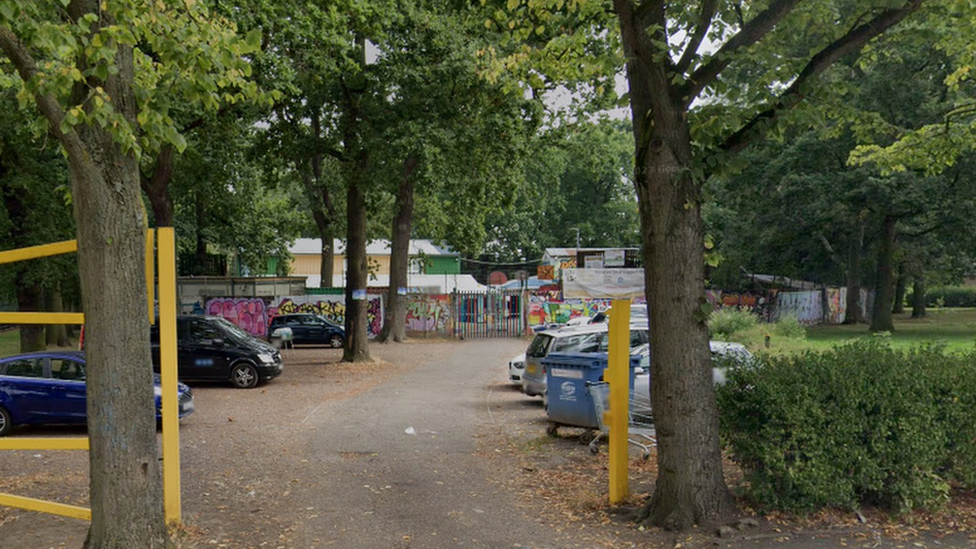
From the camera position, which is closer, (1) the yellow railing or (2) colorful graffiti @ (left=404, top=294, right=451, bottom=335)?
(1) the yellow railing

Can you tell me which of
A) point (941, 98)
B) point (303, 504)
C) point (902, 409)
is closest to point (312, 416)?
point (303, 504)

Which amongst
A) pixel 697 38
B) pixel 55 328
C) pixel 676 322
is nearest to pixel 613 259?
pixel 55 328

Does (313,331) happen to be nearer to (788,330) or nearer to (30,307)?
(30,307)

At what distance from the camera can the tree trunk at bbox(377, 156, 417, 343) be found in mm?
31562

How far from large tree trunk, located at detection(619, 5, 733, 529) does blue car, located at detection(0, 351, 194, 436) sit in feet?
28.0

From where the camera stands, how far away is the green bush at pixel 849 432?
661 centimetres

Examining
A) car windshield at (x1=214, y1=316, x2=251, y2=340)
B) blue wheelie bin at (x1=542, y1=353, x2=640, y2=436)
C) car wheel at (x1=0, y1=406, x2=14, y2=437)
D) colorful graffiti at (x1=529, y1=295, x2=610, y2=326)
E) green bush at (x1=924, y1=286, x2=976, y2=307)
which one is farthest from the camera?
green bush at (x1=924, y1=286, x2=976, y2=307)

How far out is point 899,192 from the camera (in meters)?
31.9

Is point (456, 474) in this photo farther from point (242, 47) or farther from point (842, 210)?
point (842, 210)

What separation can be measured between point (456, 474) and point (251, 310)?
28.9 metres

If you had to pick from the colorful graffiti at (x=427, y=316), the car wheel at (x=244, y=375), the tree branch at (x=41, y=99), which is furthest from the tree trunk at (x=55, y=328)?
the tree branch at (x=41, y=99)

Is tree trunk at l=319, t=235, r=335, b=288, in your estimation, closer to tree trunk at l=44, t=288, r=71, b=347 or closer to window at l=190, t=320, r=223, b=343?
tree trunk at l=44, t=288, r=71, b=347

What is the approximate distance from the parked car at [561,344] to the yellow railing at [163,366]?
8.57 metres

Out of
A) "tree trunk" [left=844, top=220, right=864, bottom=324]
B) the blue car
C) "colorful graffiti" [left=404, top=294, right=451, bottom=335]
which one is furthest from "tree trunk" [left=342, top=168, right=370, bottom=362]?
"tree trunk" [left=844, top=220, right=864, bottom=324]
